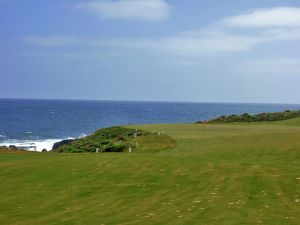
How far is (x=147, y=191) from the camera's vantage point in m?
19.0

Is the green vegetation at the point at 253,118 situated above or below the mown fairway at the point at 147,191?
above

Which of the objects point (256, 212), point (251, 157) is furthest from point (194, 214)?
point (251, 157)

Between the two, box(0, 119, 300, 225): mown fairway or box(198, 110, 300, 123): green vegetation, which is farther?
box(198, 110, 300, 123): green vegetation

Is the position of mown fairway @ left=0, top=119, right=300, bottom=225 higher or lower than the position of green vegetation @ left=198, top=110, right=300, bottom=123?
lower

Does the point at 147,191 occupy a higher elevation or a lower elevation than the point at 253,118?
lower

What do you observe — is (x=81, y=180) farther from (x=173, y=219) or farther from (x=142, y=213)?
(x=173, y=219)

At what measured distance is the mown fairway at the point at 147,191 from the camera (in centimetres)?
1462

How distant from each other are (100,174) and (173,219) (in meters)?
9.22

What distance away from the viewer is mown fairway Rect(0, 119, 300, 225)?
→ 14.6 metres

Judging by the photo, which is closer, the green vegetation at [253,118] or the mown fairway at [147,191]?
the mown fairway at [147,191]

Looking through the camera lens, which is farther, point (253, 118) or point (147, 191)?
point (253, 118)

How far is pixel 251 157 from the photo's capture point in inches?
1184

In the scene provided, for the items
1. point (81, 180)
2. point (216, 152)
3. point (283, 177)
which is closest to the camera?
point (283, 177)

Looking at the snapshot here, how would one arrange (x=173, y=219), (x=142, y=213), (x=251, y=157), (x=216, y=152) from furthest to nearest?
(x=216, y=152), (x=251, y=157), (x=142, y=213), (x=173, y=219)
